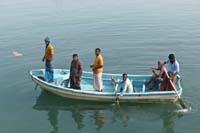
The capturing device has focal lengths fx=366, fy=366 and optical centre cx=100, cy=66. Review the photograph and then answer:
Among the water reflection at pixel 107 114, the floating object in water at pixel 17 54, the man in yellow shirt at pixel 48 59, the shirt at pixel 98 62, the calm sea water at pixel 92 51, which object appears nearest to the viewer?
the water reflection at pixel 107 114

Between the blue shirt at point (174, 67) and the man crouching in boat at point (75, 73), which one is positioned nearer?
the blue shirt at point (174, 67)

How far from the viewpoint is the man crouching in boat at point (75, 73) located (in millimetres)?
16984

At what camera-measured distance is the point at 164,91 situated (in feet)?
54.6

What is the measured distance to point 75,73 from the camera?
17.2 meters

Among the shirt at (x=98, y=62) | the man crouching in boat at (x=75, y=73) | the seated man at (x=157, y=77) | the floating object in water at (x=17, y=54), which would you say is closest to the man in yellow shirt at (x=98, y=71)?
the shirt at (x=98, y=62)

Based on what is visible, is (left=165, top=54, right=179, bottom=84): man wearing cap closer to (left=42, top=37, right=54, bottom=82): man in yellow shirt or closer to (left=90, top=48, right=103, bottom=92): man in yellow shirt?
(left=90, top=48, right=103, bottom=92): man in yellow shirt

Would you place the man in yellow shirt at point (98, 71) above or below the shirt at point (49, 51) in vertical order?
below

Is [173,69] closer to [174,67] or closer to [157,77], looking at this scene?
[174,67]

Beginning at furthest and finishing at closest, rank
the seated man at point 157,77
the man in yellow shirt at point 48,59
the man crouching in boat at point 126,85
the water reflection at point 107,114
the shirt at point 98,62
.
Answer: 1. the man in yellow shirt at point 48,59
2. the seated man at point 157,77
3. the man crouching in boat at point 126,85
4. the shirt at point 98,62
5. the water reflection at point 107,114

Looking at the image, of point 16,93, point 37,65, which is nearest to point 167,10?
point 37,65

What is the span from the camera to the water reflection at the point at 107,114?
15.9m

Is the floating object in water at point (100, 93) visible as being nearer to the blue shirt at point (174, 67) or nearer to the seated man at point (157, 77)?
the seated man at point (157, 77)

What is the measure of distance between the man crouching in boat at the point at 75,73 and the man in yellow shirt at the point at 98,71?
2.21ft

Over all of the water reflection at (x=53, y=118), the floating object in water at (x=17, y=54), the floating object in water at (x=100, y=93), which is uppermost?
the floating object in water at (x=17, y=54)
